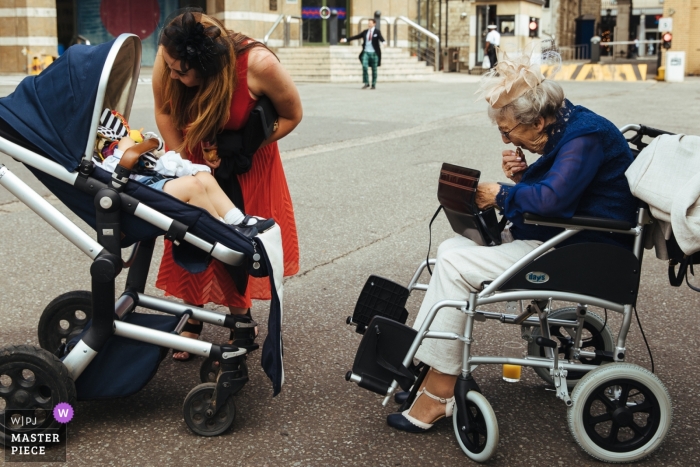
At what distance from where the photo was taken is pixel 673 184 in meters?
2.95

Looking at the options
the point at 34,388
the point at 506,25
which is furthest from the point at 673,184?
the point at 506,25

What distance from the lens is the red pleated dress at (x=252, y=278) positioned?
392cm

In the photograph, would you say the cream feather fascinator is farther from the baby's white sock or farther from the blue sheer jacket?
the baby's white sock

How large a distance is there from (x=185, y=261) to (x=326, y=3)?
101ft

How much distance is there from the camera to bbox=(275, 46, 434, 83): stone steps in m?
26.1

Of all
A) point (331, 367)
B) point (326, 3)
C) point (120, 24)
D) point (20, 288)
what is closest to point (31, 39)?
point (120, 24)

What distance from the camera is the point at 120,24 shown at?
30797mm

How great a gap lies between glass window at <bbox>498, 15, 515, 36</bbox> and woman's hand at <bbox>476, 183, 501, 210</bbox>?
32484mm

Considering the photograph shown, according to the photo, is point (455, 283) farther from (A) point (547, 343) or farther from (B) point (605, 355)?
(B) point (605, 355)

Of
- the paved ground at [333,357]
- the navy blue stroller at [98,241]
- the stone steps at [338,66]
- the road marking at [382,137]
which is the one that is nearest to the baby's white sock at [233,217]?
the navy blue stroller at [98,241]

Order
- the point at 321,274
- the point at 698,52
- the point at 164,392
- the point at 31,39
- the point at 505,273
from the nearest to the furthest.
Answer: the point at 505,273 → the point at 164,392 → the point at 321,274 → the point at 31,39 → the point at 698,52

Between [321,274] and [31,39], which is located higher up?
[31,39]

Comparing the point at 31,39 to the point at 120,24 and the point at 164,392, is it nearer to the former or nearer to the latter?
Answer: the point at 120,24

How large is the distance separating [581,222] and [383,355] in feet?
2.92
